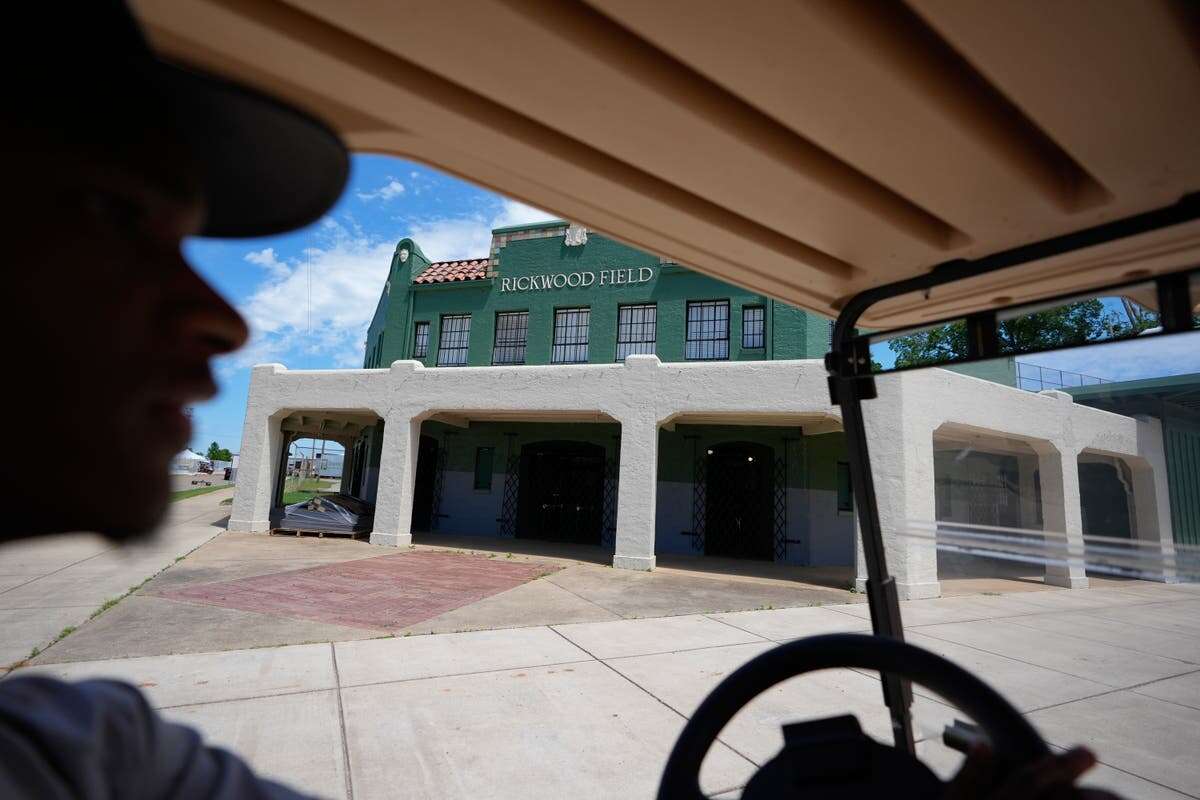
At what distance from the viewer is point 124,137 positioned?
63cm

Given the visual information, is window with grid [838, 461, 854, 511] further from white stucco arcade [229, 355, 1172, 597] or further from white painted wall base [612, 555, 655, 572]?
white painted wall base [612, 555, 655, 572]

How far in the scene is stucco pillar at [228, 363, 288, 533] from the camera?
1325cm

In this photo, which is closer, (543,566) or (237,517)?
(543,566)

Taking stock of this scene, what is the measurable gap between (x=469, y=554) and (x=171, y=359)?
1174 cm

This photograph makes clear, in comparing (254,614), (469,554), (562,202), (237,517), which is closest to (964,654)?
(562,202)

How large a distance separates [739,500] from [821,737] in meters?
13.0

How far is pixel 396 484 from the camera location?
1233 cm

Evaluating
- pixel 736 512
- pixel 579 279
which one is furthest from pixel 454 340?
pixel 736 512

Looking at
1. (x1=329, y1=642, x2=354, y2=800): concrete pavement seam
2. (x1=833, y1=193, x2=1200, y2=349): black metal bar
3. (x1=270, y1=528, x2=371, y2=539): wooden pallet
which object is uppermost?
(x1=833, y1=193, x2=1200, y2=349): black metal bar

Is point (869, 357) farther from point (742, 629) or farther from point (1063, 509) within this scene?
point (742, 629)

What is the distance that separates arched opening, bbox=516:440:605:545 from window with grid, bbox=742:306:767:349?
454 centimetres

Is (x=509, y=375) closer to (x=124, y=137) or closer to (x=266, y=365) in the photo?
(x=266, y=365)

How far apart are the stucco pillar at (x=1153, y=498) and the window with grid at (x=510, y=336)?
1405 centimetres

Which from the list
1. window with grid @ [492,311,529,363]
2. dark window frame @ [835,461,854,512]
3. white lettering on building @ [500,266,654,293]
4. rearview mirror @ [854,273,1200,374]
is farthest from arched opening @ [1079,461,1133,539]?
window with grid @ [492,311,529,363]
